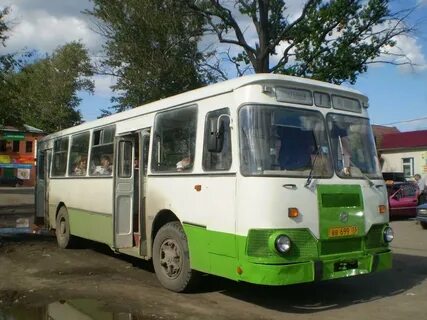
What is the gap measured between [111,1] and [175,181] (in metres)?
17.9

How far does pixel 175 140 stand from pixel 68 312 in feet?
9.41

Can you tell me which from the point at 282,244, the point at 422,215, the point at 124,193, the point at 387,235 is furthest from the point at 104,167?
the point at 422,215

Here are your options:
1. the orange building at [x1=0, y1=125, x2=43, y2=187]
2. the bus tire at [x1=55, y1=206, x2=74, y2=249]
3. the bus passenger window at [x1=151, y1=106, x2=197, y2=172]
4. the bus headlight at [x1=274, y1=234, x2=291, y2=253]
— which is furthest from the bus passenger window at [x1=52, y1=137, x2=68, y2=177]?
the orange building at [x1=0, y1=125, x2=43, y2=187]

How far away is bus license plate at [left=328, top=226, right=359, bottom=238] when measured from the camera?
23.3 feet

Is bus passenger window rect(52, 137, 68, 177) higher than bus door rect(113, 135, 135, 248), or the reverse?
bus passenger window rect(52, 137, 68, 177)

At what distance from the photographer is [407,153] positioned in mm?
42656

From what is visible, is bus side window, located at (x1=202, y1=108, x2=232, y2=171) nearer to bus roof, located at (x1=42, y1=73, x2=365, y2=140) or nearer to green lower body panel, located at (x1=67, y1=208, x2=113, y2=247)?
bus roof, located at (x1=42, y1=73, x2=365, y2=140)

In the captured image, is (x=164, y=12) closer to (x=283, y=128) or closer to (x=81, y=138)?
(x=81, y=138)

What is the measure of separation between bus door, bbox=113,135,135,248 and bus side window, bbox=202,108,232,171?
2.77 meters

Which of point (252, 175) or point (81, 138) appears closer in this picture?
point (252, 175)

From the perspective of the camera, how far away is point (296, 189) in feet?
22.5

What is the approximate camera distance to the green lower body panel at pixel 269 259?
661 centimetres

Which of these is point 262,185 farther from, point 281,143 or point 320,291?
point 320,291

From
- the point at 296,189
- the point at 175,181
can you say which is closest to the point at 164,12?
the point at 175,181
